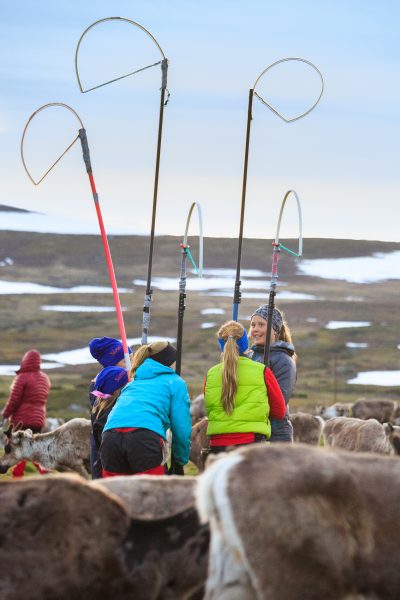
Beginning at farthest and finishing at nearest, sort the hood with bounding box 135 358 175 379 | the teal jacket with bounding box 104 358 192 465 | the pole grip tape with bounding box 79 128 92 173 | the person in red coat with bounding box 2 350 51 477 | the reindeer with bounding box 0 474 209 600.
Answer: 1. the person in red coat with bounding box 2 350 51 477
2. the pole grip tape with bounding box 79 128 92 173
3. the hood with bounding box 135 358 175 379
4. the teal jacket with bounding box 104 358 192 465
5. the reindeer with bounding box 0 474 209 600

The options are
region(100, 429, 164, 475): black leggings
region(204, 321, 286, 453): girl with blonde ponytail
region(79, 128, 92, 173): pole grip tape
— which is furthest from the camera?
region(79, 128, 92, 173): pole grip tape

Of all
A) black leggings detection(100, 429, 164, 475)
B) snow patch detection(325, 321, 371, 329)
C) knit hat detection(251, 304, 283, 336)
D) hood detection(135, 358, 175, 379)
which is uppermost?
knit hat detection(251, 304, 283, 336)

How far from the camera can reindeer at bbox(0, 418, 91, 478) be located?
18203 mm

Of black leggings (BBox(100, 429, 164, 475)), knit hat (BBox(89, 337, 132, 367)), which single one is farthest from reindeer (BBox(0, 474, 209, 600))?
knit hat (BBox(89, 337, 132, 367))

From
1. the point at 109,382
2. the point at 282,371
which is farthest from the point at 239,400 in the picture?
the point at 109,382

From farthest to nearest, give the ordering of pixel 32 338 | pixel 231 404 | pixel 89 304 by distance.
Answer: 1. pixel 89 304
2. pixel 32 338
3. pixel 231 404

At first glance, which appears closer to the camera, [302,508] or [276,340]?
[302,508]

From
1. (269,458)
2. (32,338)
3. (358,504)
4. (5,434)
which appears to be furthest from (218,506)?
(32,338)

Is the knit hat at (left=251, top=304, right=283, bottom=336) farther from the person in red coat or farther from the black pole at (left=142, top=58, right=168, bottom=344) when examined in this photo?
the person in red coat

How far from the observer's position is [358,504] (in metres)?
6.07

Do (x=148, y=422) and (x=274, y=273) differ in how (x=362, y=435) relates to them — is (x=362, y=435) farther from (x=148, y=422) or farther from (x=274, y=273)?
(x=148, y=422)

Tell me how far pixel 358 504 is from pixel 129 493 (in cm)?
135

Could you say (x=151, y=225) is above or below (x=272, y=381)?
above

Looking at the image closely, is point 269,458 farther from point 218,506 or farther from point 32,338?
point 32,338
